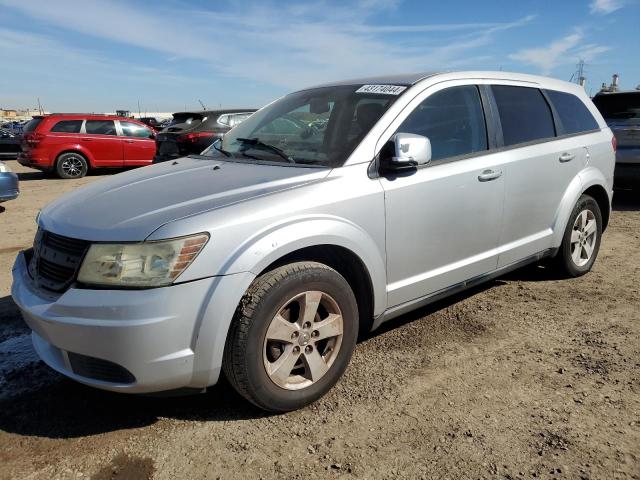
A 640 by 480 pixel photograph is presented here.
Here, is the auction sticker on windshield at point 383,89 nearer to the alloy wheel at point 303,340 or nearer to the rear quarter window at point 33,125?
the alloy wheel at point 303,340

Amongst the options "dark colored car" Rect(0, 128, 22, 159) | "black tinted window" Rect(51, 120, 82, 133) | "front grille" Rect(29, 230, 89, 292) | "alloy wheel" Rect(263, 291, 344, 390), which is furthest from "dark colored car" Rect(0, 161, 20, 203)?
"dark colored car" Rect(0, 128, 22, 159)

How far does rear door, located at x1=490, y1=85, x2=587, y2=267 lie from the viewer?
3.73 metres

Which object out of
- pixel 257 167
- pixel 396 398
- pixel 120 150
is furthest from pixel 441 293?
pixel 120 150

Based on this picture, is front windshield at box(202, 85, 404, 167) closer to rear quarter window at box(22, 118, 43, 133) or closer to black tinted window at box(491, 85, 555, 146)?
black tinted window at box(491, 85, 555, 146)

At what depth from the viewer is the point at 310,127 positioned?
3.43 metres

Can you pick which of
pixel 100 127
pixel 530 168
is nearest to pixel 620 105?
pixel 530 168

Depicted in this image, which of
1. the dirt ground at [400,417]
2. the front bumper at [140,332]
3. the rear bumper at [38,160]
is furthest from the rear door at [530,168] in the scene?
the rear bumper at [38,160]

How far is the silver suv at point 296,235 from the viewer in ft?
7.45

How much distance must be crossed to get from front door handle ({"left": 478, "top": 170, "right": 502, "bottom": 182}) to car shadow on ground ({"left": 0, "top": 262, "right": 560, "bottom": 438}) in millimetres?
1994

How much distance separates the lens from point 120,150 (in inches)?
547

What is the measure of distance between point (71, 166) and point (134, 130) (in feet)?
6.30

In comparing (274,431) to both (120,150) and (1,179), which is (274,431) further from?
(120,150)

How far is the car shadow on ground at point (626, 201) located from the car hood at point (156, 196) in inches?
275

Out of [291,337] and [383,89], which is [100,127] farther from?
[291,337]
